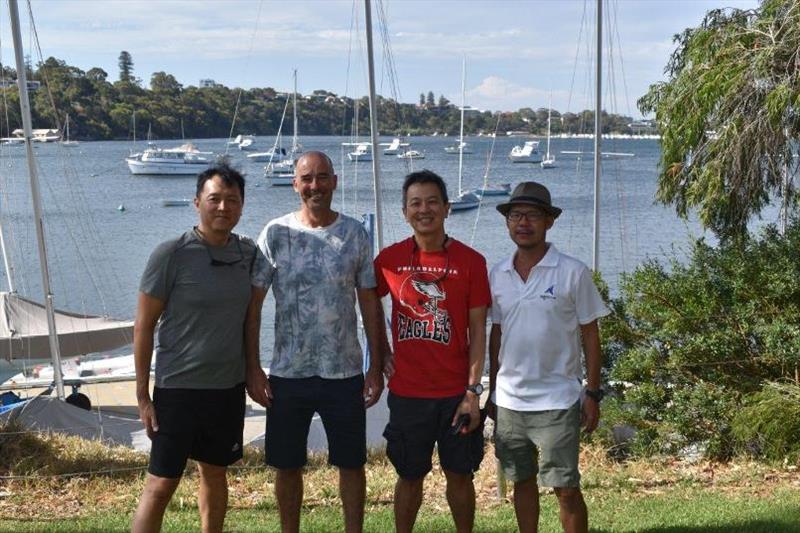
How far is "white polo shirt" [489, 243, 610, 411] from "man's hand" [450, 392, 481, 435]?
168 mm

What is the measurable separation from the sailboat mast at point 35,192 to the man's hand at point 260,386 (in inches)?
428

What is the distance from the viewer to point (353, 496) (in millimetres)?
5125

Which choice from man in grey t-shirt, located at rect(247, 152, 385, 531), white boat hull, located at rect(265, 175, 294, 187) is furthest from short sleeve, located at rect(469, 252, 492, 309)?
white boat hull, located at rect(265, 175, 294, 187)

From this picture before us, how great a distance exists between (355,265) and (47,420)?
32.6ft

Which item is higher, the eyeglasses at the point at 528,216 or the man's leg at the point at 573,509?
the eyeglasses at the point at 528,216

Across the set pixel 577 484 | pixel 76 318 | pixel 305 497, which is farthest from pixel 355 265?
pixel 76 318

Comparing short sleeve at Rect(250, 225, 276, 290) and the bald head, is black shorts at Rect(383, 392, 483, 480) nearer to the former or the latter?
short sleeve at Rect(250, 225, 276, 290)

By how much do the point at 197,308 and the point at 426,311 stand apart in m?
1.04

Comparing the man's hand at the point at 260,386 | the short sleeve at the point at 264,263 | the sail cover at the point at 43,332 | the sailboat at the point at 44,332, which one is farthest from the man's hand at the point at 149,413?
the sail cover at the point at 43,332

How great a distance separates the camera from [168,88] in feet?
248

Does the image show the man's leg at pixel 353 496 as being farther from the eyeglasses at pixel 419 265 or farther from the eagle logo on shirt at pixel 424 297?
the eyeglasses at pixel 419 265

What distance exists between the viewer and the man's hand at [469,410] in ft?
16.0

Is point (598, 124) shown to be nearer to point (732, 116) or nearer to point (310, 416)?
point (732, 116)

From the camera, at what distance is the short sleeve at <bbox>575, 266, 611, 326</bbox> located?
487 centimetres
